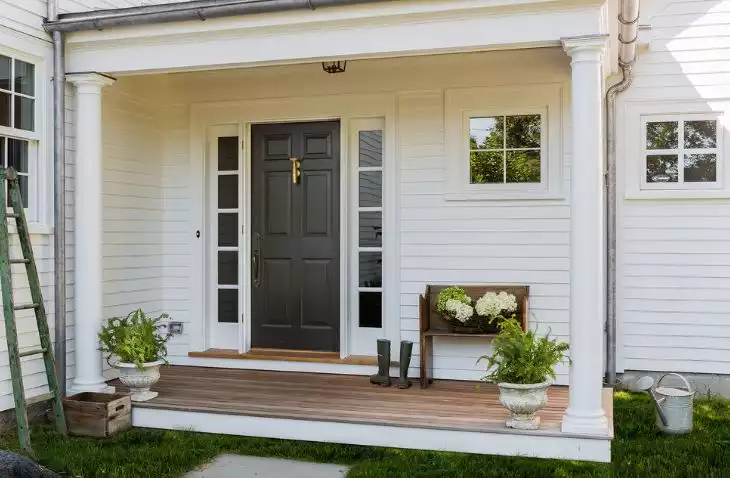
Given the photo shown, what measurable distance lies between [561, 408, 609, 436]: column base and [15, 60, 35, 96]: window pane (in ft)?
13.2

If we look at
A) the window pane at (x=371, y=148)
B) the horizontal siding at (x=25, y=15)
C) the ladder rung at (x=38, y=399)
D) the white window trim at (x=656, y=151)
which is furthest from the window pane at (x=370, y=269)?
the horizontal siding at (x=25, y=15)

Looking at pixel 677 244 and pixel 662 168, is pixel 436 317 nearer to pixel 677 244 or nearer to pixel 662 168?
pixel 677 244

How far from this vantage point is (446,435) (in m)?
4.39

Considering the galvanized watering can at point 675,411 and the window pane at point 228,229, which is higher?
the window pane at point 228,229

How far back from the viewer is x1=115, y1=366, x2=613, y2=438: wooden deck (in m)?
4.55

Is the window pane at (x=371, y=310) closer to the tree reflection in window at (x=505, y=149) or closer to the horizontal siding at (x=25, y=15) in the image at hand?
the tree reflection in window at (x=505, y=149)

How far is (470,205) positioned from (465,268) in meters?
0.49

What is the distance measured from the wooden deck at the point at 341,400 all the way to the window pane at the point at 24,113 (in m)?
1.99

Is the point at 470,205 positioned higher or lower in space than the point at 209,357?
higher

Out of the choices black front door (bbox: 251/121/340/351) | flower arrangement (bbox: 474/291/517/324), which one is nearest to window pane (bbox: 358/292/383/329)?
black front door (bbox: 251/121/340/351)

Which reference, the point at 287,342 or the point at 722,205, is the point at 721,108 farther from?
the point at 287,342

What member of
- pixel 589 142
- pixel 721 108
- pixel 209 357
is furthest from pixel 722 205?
pixel 209 357

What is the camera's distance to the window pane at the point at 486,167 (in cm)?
583

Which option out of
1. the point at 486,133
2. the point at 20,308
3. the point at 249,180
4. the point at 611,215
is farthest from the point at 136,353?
the point at 611,215
